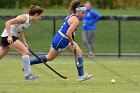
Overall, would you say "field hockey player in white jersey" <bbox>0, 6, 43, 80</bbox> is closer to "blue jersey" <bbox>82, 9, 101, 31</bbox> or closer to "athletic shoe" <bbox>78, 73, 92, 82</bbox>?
"athletic shoe" <bbox>78, 73, 92, 82</bbox>

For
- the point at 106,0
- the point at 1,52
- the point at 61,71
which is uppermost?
the point at 1,52

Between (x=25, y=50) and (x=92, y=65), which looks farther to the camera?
(x=92, y=65)

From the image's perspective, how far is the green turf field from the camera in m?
15.0

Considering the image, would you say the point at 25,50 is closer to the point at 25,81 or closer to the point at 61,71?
the point at 25,81

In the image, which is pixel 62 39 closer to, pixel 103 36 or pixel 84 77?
pixel 84 77

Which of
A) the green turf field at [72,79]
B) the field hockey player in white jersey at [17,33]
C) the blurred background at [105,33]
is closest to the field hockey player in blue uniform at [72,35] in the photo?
the green turf field at [72,79]

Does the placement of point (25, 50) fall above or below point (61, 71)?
above

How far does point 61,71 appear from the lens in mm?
20000

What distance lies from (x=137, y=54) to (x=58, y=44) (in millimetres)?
11580

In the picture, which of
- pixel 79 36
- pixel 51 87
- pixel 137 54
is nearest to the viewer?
pixel 51 87

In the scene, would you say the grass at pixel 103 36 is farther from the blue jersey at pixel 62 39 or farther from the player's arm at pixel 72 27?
the player's arm at pixel 72 27

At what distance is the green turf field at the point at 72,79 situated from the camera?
15000mm

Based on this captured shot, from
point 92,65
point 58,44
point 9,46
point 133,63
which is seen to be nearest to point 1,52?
point 9,46

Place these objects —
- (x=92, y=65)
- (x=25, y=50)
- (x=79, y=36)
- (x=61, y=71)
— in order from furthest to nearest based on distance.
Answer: (x=79, y=36) → (x=92, y=65) → (x=61, y=71) → (x=25, y=50)
